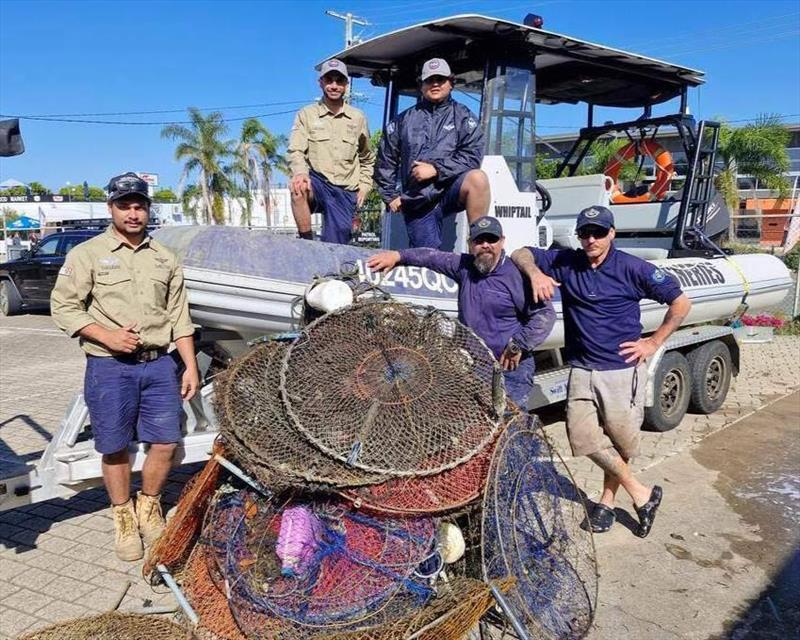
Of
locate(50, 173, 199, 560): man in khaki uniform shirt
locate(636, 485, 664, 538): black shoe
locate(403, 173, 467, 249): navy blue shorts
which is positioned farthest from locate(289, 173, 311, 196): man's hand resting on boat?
locate(636, 485, 664, 538): black shoe

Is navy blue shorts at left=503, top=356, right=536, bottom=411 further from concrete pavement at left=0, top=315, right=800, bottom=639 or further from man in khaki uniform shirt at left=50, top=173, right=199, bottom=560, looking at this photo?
man in khaki uniform shirt at left=50, top=173, right=199, bottom=560

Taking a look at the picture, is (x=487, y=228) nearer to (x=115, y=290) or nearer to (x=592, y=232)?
(x=592, y=232)

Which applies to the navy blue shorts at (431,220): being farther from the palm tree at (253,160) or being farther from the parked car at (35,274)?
the palm tree at (253,160)

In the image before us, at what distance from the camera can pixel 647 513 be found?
4.17 m

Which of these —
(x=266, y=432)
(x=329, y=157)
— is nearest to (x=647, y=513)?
(x=266, y=432)

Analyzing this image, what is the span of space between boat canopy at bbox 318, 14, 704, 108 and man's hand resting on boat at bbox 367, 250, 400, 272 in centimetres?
204

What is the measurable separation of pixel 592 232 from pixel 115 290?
8.47 ft

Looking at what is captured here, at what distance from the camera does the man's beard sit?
3.82m

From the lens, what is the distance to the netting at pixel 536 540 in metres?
2.86

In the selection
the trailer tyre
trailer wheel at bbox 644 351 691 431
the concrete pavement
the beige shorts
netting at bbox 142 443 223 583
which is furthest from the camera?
the trailer tyre

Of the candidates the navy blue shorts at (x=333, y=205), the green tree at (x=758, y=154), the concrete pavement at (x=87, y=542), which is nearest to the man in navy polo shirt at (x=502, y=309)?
the concrete pavement at (x=87, y=542)

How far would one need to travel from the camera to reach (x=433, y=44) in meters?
5.62

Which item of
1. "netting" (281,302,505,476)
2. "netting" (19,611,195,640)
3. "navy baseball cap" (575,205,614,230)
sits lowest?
"netting" (19,611,195,640)

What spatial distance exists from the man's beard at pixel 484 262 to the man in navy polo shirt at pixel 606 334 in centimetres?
24
